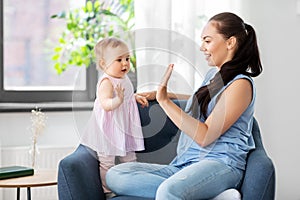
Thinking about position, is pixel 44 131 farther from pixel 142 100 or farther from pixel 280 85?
pixel 280 85

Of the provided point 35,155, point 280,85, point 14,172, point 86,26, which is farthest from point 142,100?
point 280,85

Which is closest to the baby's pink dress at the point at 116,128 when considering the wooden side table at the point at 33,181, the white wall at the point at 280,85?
the wooden side table at the point at 33,181

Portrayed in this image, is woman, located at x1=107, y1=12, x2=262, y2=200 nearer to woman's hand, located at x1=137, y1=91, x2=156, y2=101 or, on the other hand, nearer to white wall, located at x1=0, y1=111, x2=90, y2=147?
woman's hand, located at x1=137, y1=91, x2=156, y2=101

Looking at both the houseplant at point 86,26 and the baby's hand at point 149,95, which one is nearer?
the baby's hand at point 149,95

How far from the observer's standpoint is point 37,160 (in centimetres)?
296

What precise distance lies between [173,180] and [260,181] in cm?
30

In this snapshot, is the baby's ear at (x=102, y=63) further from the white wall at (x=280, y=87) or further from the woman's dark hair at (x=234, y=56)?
the white wall at (x=280, y=87)

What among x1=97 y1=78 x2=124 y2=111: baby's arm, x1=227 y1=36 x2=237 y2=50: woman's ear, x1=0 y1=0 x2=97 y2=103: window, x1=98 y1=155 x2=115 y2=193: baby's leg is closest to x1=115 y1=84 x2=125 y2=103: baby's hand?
x1=97 y1=78 x2=124 y2=111: baby's arm

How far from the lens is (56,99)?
3180mm

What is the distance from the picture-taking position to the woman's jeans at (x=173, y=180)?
6.29 ft

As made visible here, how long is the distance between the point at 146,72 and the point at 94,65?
0.94ft

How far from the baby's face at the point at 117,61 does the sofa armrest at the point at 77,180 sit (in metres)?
0.33

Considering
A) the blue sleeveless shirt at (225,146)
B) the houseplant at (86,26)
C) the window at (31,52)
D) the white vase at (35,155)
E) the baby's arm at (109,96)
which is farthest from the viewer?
the houseplant at (86,26)

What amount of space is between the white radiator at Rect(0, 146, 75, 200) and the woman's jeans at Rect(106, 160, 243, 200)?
96 centimetres
